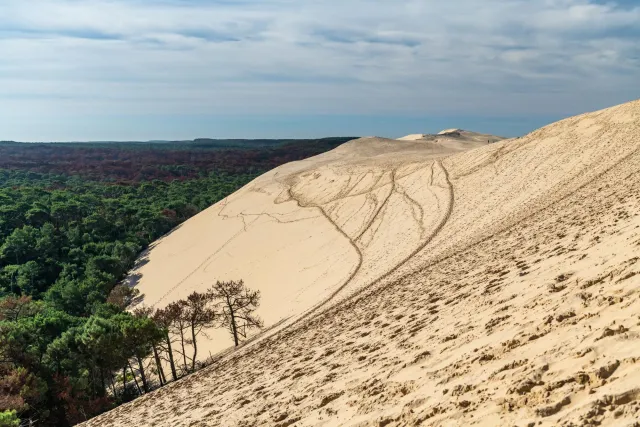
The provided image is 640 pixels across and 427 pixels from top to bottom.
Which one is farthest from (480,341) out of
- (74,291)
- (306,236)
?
(74,291)


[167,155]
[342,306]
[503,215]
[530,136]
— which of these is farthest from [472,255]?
[167,155]

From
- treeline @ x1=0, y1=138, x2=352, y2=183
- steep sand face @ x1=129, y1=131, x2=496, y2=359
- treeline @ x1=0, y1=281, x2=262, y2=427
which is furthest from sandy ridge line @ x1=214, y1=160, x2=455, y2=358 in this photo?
treeline @ x1=0, y1=138, x2=352, y2=183

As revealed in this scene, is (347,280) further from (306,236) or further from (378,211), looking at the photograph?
(306,236)

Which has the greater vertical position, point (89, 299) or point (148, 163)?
point (148, 163)

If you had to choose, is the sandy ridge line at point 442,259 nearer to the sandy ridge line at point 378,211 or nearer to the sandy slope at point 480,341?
the sandy slope at point 480,341

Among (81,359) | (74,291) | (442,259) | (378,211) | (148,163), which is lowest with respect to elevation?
(81,359)

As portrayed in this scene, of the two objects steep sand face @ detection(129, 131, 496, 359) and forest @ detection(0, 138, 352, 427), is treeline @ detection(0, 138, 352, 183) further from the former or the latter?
steep sand face @ detection(129, 131, 496, 359)
